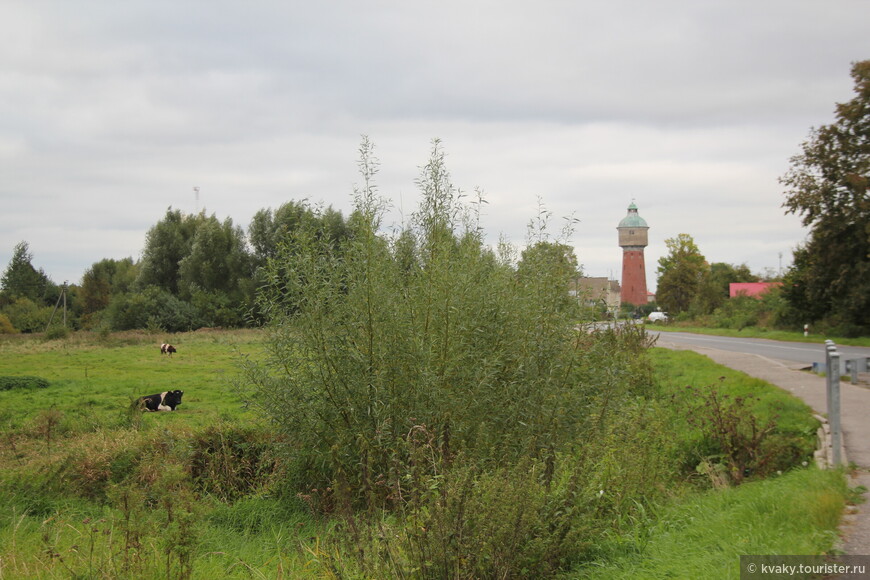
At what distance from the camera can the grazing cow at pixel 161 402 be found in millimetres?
14828

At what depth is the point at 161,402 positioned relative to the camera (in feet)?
49.6

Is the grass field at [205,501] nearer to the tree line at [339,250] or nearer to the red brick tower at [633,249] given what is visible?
the tree line at [339,250]

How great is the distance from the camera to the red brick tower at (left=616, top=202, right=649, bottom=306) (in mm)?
112312

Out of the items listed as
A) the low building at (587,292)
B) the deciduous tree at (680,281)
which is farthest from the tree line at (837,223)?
the deciduous tree at (680,281)

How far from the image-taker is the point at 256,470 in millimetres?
11688

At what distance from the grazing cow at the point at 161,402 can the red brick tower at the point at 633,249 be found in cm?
10131

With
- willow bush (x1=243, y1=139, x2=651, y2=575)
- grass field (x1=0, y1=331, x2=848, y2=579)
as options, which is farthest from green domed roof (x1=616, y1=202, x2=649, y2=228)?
willow bush (x1=243, y1=139, x2=651, y2=575)

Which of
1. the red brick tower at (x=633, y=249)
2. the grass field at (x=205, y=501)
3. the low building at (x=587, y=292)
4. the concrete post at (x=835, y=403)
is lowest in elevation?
the grass field at (x=205, y=501)

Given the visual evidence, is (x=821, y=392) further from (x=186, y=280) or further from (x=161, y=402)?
(x=186, y=280)

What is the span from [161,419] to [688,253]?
75753 millimetres

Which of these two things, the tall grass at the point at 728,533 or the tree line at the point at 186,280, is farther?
the tree line at the point at 186,280

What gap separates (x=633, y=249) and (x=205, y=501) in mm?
111081

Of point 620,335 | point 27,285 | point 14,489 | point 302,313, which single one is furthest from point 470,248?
point 27,285

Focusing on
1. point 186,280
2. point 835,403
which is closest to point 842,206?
point 835,403
